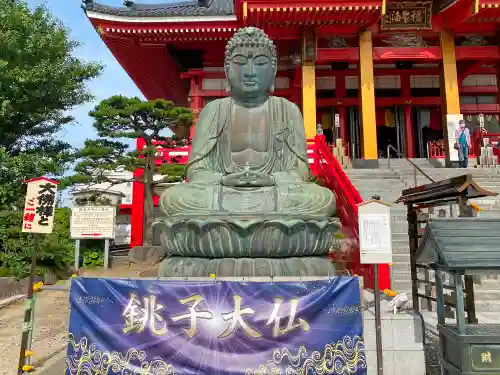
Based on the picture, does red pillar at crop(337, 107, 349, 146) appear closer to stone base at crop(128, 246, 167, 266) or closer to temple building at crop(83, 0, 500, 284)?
temple building at crop(83, 0, 500, 284)

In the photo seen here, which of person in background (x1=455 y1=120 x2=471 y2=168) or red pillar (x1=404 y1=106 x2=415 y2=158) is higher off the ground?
red pillar (x1=404 y1=106 x2=415 y2=158)

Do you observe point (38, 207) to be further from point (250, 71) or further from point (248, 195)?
point (250, 71)

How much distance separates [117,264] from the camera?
9.52 m

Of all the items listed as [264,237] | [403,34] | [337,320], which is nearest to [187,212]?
[264,237]

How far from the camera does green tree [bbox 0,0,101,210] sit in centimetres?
823

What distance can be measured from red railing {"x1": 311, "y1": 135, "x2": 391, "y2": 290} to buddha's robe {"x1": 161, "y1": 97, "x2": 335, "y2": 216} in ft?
4.57

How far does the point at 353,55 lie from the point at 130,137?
628 centimetres

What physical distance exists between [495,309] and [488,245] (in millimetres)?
2870

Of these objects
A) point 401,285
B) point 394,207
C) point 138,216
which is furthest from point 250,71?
point 138,216

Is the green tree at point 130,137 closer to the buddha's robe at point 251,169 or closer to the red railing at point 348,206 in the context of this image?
the red railing at point 348,206

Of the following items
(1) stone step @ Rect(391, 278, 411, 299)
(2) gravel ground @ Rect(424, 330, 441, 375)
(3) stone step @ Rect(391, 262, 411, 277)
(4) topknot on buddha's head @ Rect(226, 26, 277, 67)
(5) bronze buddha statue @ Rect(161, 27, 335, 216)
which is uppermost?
(4) topknot on buddha's head @ Rect(226, 26, 277, 67)

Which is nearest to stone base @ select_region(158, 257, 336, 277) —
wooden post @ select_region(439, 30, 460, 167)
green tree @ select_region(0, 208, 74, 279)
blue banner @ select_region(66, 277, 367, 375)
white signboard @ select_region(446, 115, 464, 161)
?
blue banner @ select_region(66, 277, 367, 375)

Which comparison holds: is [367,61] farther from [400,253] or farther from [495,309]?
[495,309]

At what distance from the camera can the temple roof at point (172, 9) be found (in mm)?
11586
